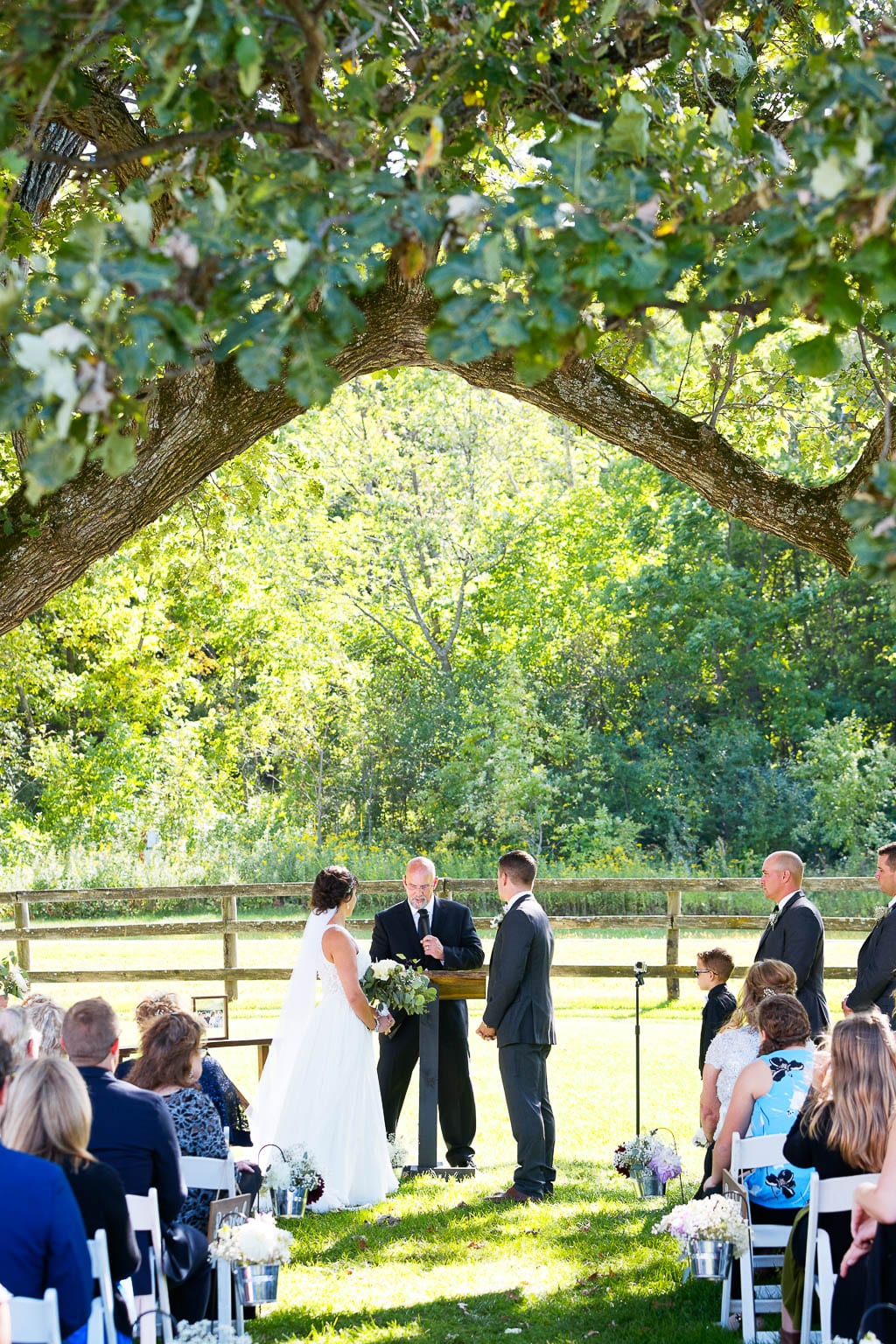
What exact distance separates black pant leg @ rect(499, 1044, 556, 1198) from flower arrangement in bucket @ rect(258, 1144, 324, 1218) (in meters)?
1.12

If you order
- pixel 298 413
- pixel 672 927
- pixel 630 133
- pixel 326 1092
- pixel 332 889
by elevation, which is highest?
pixel 298 413

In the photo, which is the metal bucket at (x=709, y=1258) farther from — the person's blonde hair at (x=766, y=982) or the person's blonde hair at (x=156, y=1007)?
the person's blonde hair at (x=156, y=1007)

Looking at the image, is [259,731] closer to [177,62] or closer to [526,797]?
[526,797]

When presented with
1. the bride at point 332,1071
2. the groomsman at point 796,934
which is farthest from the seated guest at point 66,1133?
the groomsman at point 796,934

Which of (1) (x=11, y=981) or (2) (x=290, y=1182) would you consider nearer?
(2) (x=290, y=1182)

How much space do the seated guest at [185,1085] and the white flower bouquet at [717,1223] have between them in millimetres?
1738

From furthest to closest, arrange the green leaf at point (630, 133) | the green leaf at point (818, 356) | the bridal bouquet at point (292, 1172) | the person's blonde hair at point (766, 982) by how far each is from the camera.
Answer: the bridal bouquet at point (292, 1172), the person's blonde hair at point (766, 982), the green leaf at point (630, 133), the green leaf at point (818, 356)

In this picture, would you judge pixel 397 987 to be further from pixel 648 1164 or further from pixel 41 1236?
pixel 41 1236

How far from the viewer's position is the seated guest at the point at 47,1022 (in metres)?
5.99

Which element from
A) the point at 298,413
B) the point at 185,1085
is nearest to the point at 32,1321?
the point at 185,1085

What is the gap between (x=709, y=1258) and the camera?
523 centimetres

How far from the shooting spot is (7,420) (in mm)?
2539

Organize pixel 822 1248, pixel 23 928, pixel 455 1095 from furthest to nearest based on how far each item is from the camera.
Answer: pixel 23 928 < pixel 455 1095 < pixel 822 1248

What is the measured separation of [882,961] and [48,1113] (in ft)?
16.2
